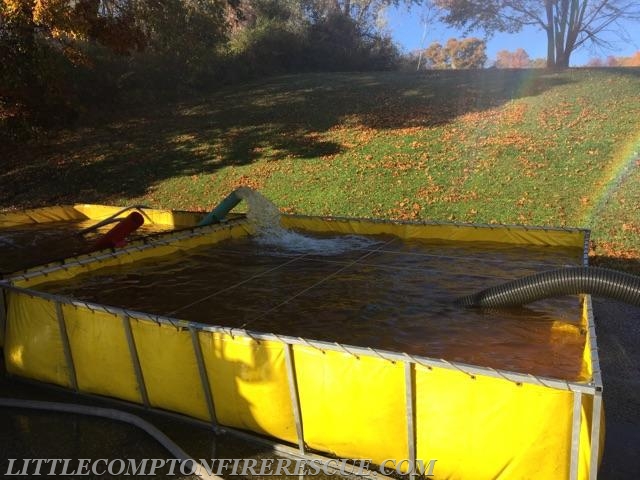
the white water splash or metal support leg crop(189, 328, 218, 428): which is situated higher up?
the white water splash

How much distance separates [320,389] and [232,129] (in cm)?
1999

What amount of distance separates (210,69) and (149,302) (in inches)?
1085

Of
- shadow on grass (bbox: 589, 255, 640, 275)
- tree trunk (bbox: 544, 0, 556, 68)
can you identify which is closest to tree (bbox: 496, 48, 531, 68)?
tree trunk (bbox: 544, 0, 556, 68)

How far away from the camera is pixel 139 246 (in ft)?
26.8

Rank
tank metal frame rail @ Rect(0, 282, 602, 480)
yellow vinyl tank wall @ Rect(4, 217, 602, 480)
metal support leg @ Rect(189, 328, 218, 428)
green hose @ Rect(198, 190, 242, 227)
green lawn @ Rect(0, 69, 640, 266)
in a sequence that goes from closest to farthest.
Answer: tank metal frame rail @ Rect(0, 282, 602, 480)
yellow vinyl tank wall @ Rect(4, 217, 602, 480)
metal support leg @ Rect(189, 328, 218, 428)
green hose @ Rect(198, 190, 242, 227)
green lawn @ Rect(0, 69, 640, 266)

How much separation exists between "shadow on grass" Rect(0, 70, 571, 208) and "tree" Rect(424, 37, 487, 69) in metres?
43.4

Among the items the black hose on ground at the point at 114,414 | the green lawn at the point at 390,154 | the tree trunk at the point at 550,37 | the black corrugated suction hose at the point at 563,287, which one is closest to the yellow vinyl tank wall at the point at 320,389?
the black hose on ground at the point at 114,414

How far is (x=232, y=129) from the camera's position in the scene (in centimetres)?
2261

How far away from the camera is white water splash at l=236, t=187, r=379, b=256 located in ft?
30.0

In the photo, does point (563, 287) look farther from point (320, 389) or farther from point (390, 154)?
point (390, 154)

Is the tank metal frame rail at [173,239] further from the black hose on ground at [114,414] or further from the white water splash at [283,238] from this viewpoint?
the black hose on ground at [114,414]

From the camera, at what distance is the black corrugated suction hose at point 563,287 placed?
4.54 m

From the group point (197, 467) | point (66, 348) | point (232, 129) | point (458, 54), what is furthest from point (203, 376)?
point (458, 54)

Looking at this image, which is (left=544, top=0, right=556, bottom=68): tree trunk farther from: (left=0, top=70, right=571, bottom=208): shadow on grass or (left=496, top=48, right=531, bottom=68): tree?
(left=496, top=48, right=531, bottom=68): tree
